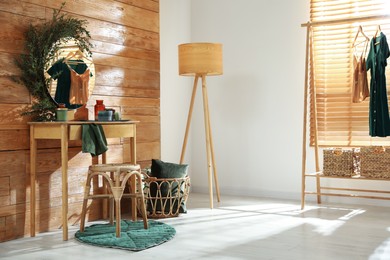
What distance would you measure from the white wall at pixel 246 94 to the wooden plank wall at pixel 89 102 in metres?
0.77

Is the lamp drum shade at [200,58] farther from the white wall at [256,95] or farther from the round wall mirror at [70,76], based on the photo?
the round wall mirror at [70,76]

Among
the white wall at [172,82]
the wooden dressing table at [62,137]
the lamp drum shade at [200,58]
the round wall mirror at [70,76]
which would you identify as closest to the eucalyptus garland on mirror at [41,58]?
the round wall mirror at [70,76]

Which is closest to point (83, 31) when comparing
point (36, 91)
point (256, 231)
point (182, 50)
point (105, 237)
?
point (36, 91)

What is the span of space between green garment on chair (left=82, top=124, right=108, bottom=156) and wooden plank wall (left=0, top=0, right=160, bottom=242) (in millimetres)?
455

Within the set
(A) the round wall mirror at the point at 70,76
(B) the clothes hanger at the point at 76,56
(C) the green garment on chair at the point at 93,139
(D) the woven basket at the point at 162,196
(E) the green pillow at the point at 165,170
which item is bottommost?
(D) the woven basket at the point at 162,196

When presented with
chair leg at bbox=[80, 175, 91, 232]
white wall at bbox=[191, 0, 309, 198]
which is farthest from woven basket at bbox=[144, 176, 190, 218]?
white wall at bbox=[191, 0, 309, 198]

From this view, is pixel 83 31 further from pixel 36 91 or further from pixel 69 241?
pixel 69 241

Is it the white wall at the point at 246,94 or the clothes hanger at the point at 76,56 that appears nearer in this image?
the clothes hanger at the point at 76,56

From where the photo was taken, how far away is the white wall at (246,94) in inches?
228

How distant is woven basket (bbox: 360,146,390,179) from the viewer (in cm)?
478

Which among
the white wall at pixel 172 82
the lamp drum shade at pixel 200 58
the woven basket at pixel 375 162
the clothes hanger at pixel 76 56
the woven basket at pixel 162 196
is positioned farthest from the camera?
the white wall at pixel 172 82

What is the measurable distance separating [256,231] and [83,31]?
2174 millimetres

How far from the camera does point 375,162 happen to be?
15.8ft

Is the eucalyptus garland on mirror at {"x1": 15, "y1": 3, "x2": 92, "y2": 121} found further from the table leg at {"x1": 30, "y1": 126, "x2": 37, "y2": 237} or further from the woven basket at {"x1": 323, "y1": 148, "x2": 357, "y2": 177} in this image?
the woven basket at {"x1": 323, "y1": 148, "x2": 357, "y2": 177}
